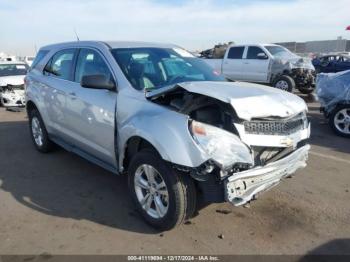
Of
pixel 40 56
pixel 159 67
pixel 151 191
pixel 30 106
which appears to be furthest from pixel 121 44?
pixel 30 106

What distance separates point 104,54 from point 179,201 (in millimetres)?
2086

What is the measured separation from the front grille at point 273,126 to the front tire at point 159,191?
0.74 metres

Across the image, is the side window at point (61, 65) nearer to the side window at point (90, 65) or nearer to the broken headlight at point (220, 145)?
the side window at point (90, 65)

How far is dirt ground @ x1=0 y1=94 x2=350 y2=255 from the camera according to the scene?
3453mm

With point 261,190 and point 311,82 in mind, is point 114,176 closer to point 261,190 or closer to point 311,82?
point 261,190

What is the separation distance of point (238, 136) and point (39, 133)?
4178mm

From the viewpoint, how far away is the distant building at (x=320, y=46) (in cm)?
4528

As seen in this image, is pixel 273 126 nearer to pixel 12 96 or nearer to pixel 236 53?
pixel 12 96

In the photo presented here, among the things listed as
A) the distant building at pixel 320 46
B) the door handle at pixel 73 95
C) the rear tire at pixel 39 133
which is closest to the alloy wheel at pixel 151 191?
the door handle at pixel 73 95

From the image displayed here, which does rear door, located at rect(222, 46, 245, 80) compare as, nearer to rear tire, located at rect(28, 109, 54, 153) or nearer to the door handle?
rear tire, located at rect(28, 109, 54, 153)

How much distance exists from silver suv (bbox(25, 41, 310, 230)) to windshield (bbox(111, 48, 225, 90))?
13 mm

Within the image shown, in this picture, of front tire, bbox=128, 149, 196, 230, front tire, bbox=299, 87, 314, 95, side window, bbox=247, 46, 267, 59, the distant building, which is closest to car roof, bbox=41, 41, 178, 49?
front tire, bbox=128, 149, 196, 230

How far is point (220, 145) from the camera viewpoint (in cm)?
318

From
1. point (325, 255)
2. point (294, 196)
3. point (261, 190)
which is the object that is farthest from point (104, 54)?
point (325, 255)
